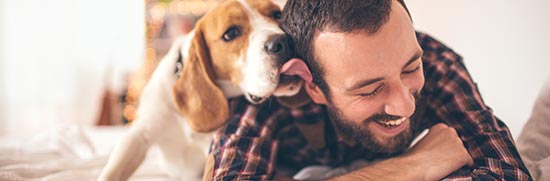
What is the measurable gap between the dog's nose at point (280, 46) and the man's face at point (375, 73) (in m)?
0.08

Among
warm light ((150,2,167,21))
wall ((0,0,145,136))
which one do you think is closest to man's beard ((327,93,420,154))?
wall ((0,0,145,136))

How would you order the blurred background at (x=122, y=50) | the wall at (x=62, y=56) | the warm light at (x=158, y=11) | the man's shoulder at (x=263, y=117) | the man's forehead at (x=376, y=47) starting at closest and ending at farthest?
the man's forehead at (x=376, y=47), the blurred background at (x=122, y=50), the man's shoulder at (x=263, y=117), the wall at (x=62, y=56), the warm light at (x=158, y=11)

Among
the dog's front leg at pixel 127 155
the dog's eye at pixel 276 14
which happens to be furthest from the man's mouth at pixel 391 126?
the dog's front leg at pixel 127 155

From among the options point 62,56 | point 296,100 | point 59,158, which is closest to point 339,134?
point 296,100

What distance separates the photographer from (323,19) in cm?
74

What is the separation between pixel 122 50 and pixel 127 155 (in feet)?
7.53

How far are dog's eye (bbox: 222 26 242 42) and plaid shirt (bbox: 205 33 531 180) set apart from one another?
112 mm

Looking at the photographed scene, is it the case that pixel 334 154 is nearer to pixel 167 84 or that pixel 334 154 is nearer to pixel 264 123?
pixel 264 123

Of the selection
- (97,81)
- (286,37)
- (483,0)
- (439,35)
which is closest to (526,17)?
(483,0)

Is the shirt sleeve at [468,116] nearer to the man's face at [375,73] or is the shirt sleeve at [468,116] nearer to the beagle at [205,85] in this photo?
the man's face at [375,73]

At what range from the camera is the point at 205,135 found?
1031mm

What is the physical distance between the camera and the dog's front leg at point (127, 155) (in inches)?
35.9

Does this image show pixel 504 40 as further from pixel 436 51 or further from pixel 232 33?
pixel 232 33

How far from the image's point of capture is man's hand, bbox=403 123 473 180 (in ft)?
2.63
